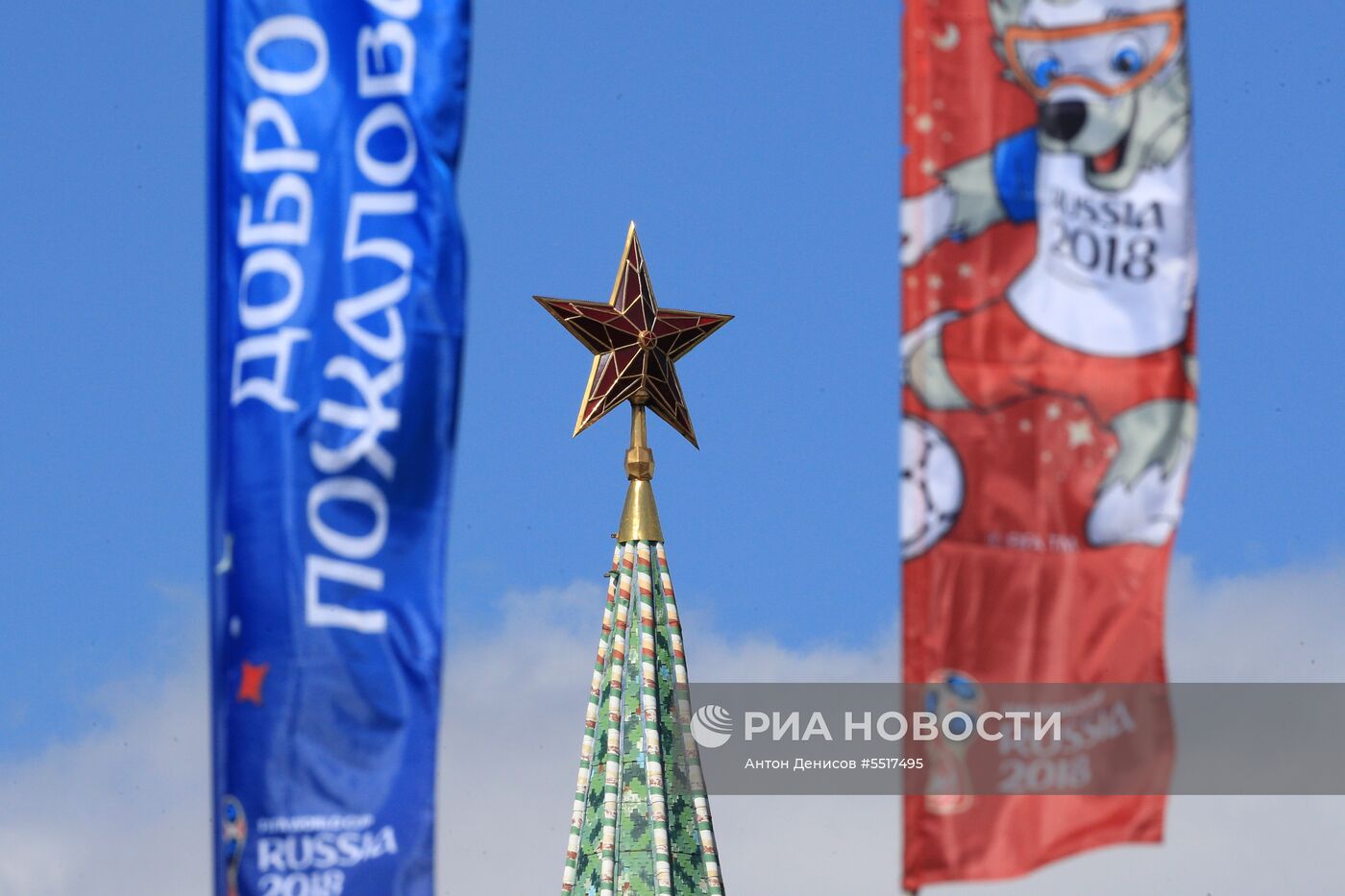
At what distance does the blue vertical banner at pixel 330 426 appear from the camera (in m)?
24.2

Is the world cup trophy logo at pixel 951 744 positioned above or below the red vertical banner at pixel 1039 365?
below

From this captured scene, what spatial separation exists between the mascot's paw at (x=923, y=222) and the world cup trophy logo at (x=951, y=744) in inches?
159

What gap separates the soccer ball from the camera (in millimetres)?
22938

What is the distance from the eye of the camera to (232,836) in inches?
947

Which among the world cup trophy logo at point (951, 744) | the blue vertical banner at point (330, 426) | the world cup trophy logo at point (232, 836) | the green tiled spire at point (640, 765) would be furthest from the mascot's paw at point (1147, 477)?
the green tiled spire at point (640, 765)

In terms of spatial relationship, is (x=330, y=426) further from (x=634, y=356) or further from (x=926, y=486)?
(x=634, y=356)

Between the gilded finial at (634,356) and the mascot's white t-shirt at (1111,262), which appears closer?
the mascot's white t-shirt at (1111,262)

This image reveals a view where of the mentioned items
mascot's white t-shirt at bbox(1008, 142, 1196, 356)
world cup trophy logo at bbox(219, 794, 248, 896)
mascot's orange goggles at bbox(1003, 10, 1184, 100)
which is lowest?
world cup trophy logo at bbox(219, 794, 248, 896)

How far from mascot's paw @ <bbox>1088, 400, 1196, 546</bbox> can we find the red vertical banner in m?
0.02

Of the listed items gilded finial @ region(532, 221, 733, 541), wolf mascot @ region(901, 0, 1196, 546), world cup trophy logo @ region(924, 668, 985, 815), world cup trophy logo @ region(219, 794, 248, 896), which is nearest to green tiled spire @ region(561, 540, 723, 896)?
gilded finial @ region(532, 221, 733, 541)

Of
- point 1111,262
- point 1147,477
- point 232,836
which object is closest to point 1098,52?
point 1111,262

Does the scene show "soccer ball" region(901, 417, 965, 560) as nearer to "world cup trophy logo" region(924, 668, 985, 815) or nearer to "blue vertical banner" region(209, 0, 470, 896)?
"world cup trophy logo" region(924, 668, 985, 815)

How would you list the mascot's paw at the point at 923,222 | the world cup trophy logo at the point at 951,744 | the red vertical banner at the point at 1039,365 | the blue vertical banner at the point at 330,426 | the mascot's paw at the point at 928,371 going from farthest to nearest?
the blue vertical banner at the point at 330,426 < the mascot's paw at the point at 923,222 < the mascot's paw at the point at 928,371 < the red vertical banner at the point at 1039,365 < the world cup trophy logo at the point at 951,744

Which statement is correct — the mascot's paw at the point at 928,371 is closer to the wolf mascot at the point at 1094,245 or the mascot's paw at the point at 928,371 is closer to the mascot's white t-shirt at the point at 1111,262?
the wolf mascot at the point at 1094,245
